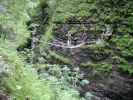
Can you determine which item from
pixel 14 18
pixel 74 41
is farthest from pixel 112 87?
pixel 14 18

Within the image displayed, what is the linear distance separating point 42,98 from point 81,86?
6.23 ft

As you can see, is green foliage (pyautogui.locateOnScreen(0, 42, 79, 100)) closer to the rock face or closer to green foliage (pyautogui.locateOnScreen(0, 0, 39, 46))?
green foliage (pyautogui.locateOnScreen(0, 0, 39, 46))

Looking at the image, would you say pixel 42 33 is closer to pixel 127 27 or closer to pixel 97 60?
pixel 97 60

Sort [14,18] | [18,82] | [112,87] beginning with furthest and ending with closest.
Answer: [112,87] < [14,18] < [18,82]

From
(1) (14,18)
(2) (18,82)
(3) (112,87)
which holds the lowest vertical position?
(3) (112,87)

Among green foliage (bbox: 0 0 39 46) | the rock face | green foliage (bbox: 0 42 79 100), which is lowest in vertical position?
the rock face

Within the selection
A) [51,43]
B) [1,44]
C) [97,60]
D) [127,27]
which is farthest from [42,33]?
[1,44]

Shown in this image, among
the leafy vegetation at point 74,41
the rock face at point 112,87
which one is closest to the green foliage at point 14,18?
the leafy vegetation at point 74,41

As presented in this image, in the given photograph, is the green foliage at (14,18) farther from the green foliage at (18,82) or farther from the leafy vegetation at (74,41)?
the green foliage at (18,82)

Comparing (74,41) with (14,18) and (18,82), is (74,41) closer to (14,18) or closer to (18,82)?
(14,18)

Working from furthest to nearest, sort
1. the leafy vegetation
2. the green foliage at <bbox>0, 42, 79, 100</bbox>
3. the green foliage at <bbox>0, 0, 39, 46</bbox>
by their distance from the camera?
the leafy vegetation < the green foliage at <bbox>0, 0, 39, 46</bbox> < the green foliage at <bbox>0, 42, 79, 100</bbox>

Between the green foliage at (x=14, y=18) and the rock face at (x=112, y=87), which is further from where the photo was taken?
the rock face at (x=112, y=87)

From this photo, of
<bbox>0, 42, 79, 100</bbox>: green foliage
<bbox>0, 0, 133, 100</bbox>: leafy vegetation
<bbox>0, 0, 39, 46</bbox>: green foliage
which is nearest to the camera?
<bbox>0, 42, 79, 100</bbox>: green foliage

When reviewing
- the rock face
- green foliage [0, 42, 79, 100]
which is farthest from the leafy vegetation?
green foliage [0, 42, 79, 100]
